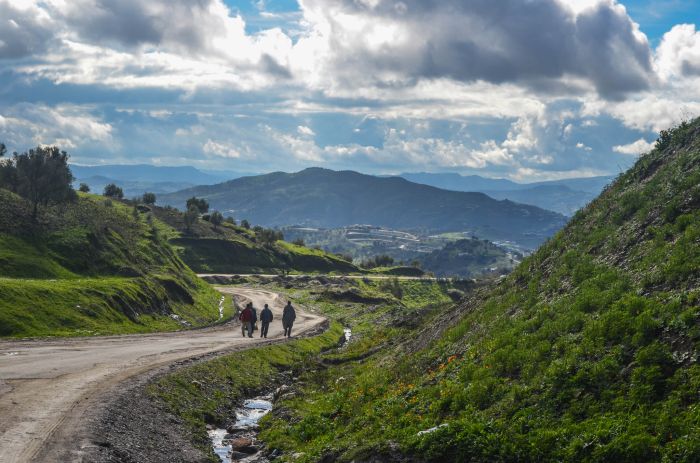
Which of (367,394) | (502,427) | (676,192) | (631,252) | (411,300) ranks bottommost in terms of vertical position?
(411,300)

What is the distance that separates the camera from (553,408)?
18.1 meters

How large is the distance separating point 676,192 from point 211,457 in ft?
74.8

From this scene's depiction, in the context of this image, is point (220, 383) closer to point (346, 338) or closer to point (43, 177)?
point (346, 338)

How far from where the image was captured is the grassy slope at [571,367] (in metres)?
16.4

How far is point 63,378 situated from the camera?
2755cm

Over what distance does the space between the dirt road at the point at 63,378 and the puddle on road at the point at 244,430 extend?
210 inches

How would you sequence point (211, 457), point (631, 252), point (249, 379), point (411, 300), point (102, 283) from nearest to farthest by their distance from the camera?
point (211, 457), point (631, 252), point (249, 379), point (102, 283), point (411, 300)

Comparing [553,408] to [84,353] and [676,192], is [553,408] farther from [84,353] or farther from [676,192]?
[84,353]

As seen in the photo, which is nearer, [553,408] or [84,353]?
[553,408]

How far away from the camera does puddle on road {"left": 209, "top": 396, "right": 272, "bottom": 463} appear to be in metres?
25.0

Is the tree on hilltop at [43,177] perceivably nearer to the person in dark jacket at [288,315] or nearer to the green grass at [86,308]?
the green grass at [86,308]

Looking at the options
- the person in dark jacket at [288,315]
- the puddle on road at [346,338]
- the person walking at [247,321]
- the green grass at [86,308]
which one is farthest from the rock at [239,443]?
the puddle on road at [346,338]

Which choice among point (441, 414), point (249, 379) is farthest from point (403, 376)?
point (249, 379)

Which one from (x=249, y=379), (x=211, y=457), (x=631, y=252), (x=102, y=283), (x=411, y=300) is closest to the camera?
(x=211, y=457)
